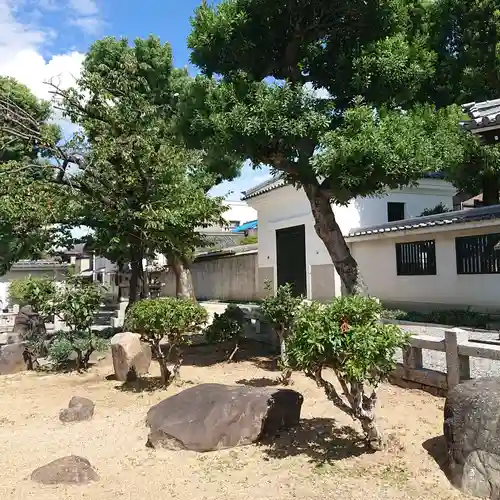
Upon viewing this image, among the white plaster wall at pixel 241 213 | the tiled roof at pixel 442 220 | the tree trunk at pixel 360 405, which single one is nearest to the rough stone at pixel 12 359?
the tree trunk at pixel 360 405

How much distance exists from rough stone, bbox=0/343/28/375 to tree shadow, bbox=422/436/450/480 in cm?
874

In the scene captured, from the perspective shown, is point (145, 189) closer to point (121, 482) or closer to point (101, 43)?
point (121, 482)

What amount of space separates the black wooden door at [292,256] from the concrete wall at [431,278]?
8.89ft

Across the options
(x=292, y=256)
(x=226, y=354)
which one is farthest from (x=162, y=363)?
(x=292, y=256)

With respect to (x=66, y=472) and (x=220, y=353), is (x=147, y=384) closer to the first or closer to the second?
(x=220, y=353)

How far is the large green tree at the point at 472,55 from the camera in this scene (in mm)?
12891

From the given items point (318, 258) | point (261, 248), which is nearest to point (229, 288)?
point (261, 248)

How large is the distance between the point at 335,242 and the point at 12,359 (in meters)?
7.12

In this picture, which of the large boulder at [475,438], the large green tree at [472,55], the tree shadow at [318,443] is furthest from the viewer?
the large green tree at [472,55]

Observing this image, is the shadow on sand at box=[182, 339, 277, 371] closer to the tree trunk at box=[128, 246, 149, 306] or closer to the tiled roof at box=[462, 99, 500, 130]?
the tree trunk at box=[128, 246, 149, 306]

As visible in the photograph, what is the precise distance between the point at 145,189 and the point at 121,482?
7960mm

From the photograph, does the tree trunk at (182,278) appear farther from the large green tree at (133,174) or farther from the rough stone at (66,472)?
the rough stone at (66,472)

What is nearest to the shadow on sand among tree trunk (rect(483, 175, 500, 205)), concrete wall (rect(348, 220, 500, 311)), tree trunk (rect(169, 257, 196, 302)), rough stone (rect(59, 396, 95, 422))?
rough stone (rect(59, 396, 95, 422))

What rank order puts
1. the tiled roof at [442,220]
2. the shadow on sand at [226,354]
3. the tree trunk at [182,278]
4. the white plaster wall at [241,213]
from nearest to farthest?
the shadow on sand at [226,354] → the tiled roof at [442,220] → the tree trunk at [182,278] → the white plaster wall at [241,213]
